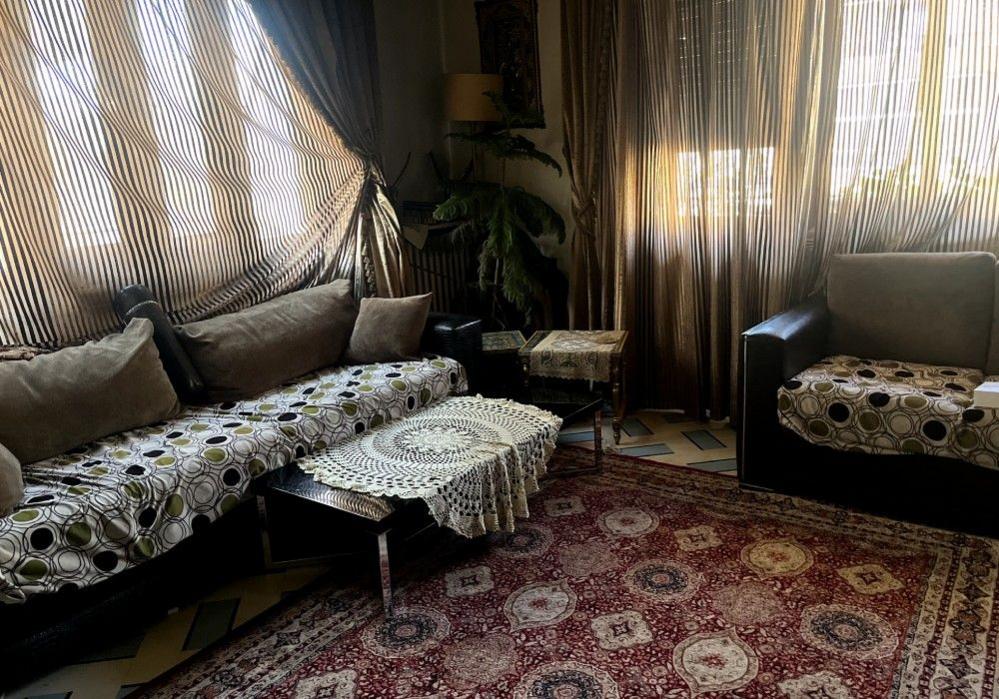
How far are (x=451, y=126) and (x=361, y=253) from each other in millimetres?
1104

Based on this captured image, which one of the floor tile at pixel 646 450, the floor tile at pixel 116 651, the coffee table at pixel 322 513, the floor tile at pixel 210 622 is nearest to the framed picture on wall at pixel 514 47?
the floor tile at pixel 646 450

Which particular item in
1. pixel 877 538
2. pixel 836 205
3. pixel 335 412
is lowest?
pixel 877 538

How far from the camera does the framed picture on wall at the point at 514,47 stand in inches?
150

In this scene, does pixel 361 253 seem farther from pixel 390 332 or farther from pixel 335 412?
pixel 335 412

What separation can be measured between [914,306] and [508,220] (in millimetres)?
1751

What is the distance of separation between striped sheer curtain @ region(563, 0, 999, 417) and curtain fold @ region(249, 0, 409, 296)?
97cm

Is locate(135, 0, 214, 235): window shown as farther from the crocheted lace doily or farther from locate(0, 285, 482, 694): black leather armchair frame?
the crocheted lace doily

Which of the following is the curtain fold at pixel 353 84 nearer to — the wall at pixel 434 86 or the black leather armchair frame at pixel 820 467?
the wall at pixel 434 86

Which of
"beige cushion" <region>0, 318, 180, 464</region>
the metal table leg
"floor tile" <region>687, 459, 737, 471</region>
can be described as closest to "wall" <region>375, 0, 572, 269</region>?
"floor tile" <region>687, 459, 737, 471</region>

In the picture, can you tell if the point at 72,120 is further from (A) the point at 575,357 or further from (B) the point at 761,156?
(B) the point at 761,156

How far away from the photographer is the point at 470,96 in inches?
145

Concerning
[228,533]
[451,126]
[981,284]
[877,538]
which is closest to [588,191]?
[451,126]

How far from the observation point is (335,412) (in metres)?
2.62

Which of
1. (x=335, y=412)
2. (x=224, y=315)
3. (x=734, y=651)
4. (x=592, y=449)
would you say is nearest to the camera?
(x=734, y=651)
